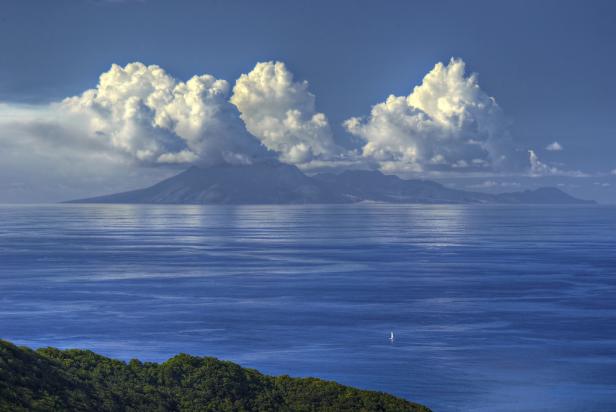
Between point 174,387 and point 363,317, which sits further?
point 363,317

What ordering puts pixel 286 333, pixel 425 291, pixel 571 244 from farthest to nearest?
pixel 571 244
pixel 425 291
pixel 286 333

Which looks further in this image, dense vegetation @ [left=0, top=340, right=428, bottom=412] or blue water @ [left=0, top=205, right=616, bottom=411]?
blue water @ [left=0, top=205, right=616, bottom=411]

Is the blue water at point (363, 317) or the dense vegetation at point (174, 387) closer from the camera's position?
the dense vegetation at point (174, 387)

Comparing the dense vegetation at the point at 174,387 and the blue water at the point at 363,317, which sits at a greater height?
the dense vegetation at the point at 174,387

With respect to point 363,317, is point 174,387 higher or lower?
higher

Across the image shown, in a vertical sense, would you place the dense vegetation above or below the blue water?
above

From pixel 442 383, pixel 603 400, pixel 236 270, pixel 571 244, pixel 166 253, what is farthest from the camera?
pixel 571 244

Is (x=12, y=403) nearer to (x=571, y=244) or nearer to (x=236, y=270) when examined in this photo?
(x=236, y=270)

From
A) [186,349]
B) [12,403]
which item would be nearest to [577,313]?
[186,349]
